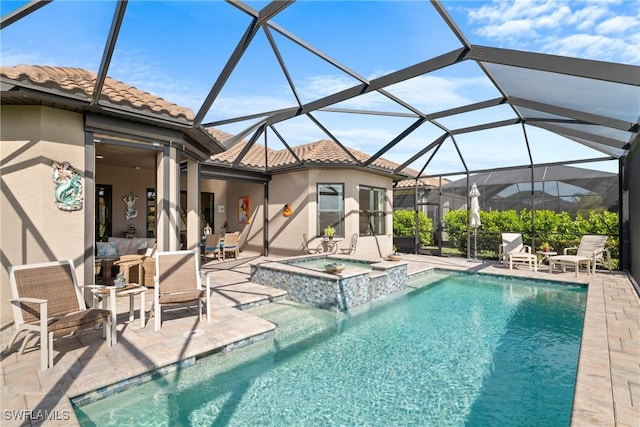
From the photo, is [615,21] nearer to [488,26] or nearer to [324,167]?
[488,26]

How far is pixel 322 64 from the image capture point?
6922 millimetres

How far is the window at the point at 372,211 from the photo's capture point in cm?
1391

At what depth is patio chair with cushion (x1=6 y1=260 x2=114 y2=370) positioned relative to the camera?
3.78m

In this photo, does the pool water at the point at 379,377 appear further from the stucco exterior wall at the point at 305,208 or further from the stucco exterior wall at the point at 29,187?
the stucco exterior wall at the point at 305,208

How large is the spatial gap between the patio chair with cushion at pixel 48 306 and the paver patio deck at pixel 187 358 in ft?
0.96

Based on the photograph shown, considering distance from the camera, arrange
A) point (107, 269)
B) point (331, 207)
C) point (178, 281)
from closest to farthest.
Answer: point (178, 281)
point (107, 269)
point (331, 207)

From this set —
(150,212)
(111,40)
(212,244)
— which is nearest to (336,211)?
(212,244)

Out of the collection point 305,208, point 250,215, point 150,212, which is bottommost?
point 250,215

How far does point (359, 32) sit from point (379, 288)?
5876 millimetres

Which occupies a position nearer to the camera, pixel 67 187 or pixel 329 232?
pixel 67 187

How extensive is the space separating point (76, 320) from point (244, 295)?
367 cm

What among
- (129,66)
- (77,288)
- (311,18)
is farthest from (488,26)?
(77,288)

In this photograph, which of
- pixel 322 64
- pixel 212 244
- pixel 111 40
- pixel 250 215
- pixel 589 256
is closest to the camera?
pixel 111 40

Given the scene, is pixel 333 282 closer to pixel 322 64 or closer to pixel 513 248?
pixel 322 64
